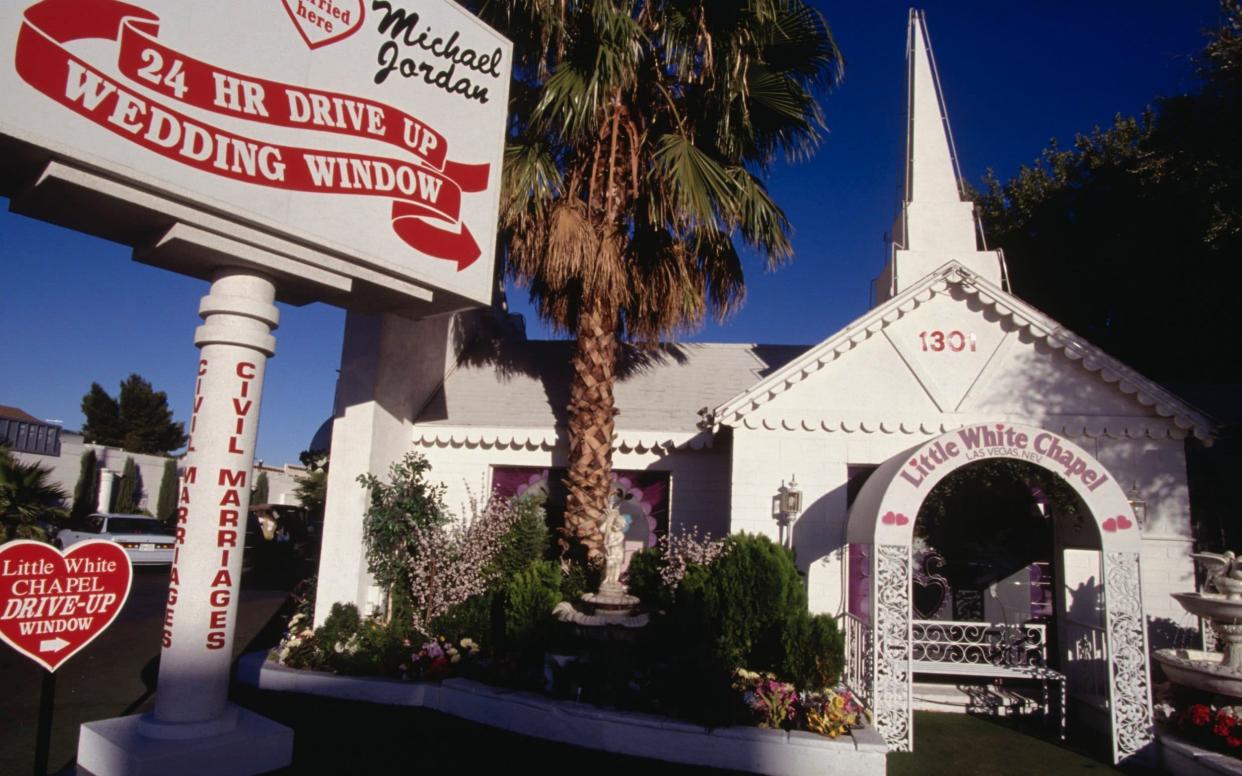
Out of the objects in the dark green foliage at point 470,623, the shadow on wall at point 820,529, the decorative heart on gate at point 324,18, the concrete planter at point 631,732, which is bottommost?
the concrete planter at point 631,732

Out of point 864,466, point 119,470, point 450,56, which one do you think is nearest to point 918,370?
point 864,466

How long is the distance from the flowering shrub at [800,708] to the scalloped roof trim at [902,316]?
378 centimetres

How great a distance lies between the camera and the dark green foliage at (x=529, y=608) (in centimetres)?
841

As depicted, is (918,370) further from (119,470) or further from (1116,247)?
(119,470)

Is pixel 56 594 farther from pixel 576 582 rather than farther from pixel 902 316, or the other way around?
pixel 902 316

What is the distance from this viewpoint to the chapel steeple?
13148 mm

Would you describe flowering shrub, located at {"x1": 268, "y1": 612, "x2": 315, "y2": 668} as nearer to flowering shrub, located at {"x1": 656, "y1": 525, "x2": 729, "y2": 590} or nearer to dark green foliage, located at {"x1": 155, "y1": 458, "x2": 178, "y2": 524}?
flowering shrub, located at {"x1": 656, "y1": 525, "x2": 729, "y2": 590}

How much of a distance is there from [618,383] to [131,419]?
50.8 meters

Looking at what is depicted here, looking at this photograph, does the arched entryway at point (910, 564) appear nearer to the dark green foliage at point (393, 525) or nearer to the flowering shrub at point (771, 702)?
the flowering shrub at point (771, 702)

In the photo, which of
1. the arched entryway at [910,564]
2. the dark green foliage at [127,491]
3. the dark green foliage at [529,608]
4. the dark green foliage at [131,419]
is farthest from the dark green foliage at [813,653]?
the dark green foliage at [131,419]

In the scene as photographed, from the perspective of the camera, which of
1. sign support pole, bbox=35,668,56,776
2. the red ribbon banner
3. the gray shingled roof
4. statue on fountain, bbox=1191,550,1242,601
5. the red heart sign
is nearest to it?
the red heart sign

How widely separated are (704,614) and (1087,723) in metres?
4.94

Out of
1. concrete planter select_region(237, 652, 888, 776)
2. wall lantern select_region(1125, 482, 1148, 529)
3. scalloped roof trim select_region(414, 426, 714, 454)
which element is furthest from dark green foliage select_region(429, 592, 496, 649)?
wall lantern select_region(1125, 482, 1148, 529)

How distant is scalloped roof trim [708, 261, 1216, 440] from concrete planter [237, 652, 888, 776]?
4312mm
